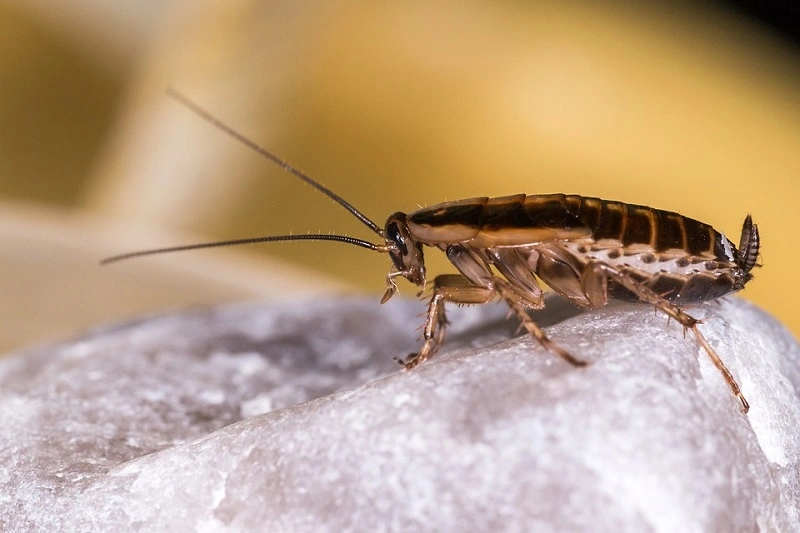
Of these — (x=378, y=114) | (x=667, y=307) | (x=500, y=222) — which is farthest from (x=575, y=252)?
(x=378, y=114)

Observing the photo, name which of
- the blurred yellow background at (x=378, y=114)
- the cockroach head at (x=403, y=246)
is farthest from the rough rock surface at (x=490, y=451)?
the blurred yellow background at (x=378, y=114)

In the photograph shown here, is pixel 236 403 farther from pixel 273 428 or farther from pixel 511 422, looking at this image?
pixel 511 422

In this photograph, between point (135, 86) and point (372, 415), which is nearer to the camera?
point (372, 415)

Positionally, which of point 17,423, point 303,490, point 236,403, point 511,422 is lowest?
point 17,423

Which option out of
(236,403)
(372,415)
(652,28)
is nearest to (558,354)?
(372,415)

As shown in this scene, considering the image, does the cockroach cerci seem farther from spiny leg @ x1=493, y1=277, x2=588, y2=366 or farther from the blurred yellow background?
the blurred yellow background

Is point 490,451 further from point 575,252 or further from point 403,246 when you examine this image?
point 403,246

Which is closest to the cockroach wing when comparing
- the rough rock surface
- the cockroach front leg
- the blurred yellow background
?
the cockroach front leg
